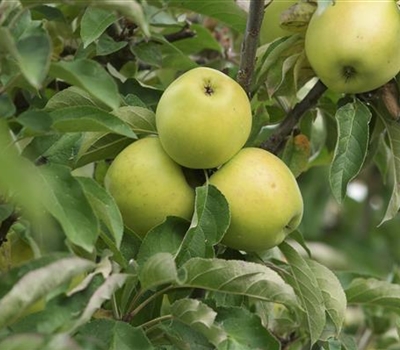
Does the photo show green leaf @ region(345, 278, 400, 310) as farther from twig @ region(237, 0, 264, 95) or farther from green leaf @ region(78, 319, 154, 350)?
green leaf @ region(78, 319, 154, 350)

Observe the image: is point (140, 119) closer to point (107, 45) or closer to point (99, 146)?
point (99, 146)

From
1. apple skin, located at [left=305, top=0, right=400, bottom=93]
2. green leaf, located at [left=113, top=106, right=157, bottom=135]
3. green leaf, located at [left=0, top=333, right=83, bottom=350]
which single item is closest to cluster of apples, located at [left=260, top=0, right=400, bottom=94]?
apple skin, located at [left=305, top=0, right=400, bottom=93]

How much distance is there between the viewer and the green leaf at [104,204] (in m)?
1.14

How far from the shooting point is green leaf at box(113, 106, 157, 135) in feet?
4.50

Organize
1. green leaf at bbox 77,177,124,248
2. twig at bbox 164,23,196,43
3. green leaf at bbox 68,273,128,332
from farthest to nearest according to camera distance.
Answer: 1. twig at bbox 164,23,196,43
2. green leaf at bbox 77,177,124,248
3. green leaf at bbox 68,273,128,332

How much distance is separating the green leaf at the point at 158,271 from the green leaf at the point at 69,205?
110 mm

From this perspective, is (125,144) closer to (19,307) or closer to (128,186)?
(128,186)

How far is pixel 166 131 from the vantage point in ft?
4.30

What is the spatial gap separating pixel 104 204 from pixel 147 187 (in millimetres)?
170

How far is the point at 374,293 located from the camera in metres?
1.55

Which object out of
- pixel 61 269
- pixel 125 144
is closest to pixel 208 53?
pixel 125 144

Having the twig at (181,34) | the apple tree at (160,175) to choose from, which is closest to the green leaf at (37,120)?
the apple tree at (160,175)

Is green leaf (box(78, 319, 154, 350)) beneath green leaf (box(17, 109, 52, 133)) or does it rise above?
beneath

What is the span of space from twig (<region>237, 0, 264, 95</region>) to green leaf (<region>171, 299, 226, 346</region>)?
354 mm
